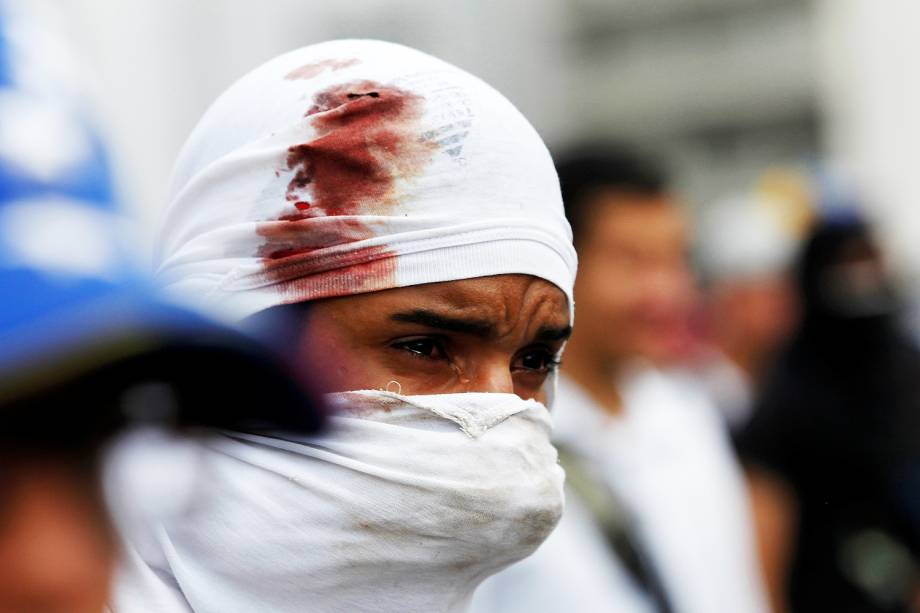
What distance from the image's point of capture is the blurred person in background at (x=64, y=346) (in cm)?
105

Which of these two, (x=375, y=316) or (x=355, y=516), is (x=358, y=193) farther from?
(x=355, y=516)

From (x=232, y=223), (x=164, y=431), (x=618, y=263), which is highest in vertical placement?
(x=164, y=431)

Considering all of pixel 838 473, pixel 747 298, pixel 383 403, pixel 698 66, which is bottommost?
pixel 698 66

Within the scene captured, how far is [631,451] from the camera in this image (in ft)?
14.3

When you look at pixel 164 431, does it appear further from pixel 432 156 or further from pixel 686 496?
pixel 686 496

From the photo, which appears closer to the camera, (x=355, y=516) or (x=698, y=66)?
(x=355, y=516)

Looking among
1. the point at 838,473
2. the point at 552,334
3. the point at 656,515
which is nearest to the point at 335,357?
the point at 552,334

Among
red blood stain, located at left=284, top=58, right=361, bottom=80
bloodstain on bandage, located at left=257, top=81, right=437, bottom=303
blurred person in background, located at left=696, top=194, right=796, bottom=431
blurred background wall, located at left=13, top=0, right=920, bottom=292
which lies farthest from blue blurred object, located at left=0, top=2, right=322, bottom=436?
blurred background wall, located at left=13, top=0, right=920, bottom=292

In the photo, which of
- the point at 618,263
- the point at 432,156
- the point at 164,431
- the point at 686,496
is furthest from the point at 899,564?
the point at 164,431

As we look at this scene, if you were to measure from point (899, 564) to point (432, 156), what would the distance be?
3201 mm

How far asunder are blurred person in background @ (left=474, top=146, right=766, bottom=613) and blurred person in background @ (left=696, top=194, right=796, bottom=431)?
2418 mm

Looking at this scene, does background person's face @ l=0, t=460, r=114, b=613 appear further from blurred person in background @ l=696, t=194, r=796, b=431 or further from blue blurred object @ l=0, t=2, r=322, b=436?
blurred person in background @ l=696, t=194, r=796, b=431

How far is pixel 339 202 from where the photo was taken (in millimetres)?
2184

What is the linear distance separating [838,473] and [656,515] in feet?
3.27
